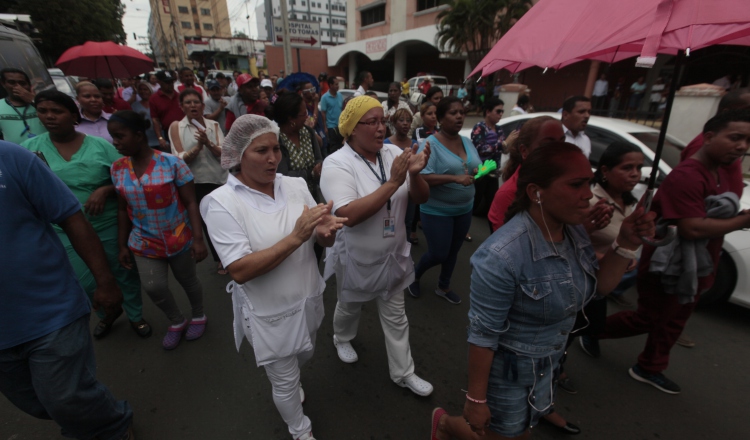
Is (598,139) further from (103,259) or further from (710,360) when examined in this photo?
(103,259)

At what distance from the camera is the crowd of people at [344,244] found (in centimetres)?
154

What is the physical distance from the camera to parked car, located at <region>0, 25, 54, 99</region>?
5.18m

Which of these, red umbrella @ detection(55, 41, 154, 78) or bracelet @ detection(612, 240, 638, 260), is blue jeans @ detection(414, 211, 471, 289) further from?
red umbrella @ detection(55, 41, 154, 78)

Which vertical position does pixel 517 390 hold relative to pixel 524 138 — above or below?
below

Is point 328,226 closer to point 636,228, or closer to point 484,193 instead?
point 636,228

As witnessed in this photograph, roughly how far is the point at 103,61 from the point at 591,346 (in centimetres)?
781

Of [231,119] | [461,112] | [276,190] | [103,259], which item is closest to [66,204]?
[103,259]

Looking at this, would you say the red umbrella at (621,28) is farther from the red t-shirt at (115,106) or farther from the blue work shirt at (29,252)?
the red t-shirt at (115,106)

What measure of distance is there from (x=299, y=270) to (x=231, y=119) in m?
3.86

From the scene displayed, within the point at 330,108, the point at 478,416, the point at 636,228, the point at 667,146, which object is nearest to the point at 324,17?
the point at 330,108

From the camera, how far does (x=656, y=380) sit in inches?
105

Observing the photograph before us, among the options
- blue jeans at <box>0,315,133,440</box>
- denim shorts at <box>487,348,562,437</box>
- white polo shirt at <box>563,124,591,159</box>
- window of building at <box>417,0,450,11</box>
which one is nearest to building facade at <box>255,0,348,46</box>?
window of building at <box>417,0,450,11</box>

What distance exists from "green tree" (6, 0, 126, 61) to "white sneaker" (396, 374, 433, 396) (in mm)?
24049

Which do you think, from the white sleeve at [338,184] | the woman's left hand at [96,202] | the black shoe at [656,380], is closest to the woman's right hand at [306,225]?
the white sleeve at [338,184]
